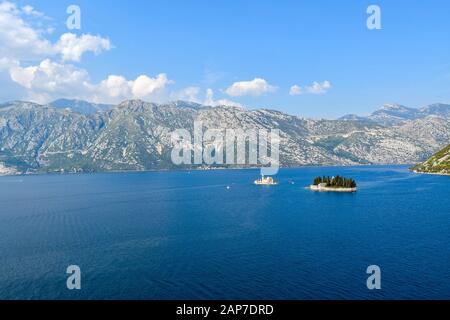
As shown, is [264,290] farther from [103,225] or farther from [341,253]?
[103,225]

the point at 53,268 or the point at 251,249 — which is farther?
the point at 251,249

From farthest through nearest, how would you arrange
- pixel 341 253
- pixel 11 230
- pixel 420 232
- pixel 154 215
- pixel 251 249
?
pixel 154 215
pixel 11 230
pixel 420 232
pixel 251 249
pixel 341 253

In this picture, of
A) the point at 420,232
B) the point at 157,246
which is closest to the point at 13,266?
the point at 157,246

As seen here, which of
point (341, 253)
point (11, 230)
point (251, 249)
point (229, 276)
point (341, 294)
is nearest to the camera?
point (341, 294)

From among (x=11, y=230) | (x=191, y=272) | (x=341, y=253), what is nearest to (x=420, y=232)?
(x=341, y=253)

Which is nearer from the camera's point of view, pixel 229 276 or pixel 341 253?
pixel 229 276

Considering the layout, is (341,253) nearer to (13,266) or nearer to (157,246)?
(157,246)

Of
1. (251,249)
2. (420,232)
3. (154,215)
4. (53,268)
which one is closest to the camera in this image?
(53,268)

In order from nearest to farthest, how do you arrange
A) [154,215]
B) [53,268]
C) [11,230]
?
Result: [53,268] → [11,230] → [154,215]
